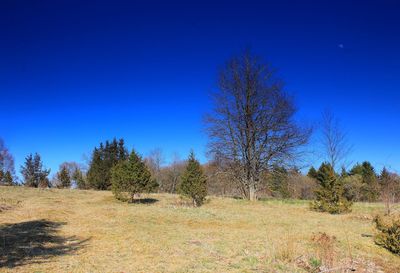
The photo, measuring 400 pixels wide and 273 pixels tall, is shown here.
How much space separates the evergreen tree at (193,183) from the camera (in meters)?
17.2

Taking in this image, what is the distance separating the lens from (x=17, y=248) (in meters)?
7.09

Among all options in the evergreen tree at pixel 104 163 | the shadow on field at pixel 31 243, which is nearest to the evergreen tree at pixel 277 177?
the shadow on field at pixel 31 243

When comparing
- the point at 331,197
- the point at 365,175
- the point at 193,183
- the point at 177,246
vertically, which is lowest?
the point at 177,246

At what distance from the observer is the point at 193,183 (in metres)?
17.2

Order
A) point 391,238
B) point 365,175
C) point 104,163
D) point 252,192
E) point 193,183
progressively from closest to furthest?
point 391,238 → point 193,183 → point 252,192 → point 104,163 → point 365,175

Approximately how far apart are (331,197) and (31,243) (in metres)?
13.9

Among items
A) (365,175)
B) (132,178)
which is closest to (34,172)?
(132,178)

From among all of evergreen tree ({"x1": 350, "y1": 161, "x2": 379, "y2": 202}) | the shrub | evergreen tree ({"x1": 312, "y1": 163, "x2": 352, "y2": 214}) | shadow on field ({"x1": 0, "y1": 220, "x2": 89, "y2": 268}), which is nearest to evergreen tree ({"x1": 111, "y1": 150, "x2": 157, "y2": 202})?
shadow on field ({"x1": 0, "y1": 220, "x2": 89, "y2": 268})

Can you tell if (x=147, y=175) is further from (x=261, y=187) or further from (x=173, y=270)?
(x=173, y=270)

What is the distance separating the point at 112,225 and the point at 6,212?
206 inches

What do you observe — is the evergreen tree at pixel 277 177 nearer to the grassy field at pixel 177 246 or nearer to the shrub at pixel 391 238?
the grassy field at pixel 177 246

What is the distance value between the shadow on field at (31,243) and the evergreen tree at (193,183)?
813 cm

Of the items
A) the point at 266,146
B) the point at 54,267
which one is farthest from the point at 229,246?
the point at 266,146

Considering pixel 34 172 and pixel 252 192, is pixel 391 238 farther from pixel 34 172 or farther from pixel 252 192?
pixel 34 172
